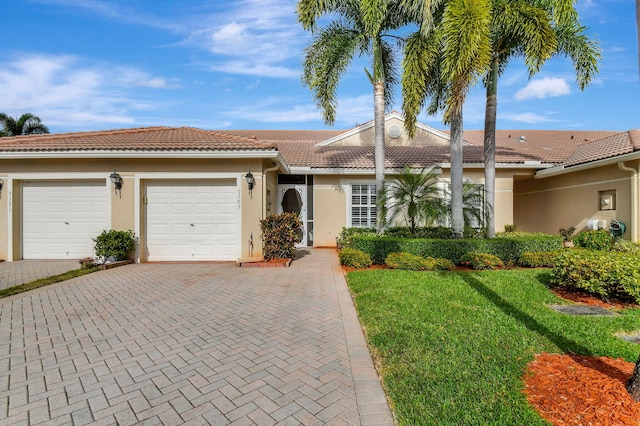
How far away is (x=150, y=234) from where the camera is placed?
10250 millimetres

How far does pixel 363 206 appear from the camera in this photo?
13.4 meters

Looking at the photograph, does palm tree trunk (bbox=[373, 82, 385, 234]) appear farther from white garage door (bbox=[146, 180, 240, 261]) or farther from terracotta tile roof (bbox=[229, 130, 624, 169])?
white garage door (bbox=[146, 180, 240, 261])

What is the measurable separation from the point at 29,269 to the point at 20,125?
24.4 m

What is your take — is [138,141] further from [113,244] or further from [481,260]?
[481,260]

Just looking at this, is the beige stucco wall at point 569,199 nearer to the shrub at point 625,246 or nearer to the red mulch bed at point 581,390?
the shrub at point 625,246

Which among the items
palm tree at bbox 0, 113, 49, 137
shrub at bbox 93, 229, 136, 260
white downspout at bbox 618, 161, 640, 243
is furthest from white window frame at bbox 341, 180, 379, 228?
palm tree at bbox 0, 113, 49, 137

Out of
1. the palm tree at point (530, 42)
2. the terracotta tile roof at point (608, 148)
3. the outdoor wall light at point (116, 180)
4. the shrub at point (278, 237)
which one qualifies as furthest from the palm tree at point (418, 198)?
the outdoor wall light at point (116, 180)

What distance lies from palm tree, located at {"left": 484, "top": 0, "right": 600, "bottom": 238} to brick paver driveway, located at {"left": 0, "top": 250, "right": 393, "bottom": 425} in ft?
25.8

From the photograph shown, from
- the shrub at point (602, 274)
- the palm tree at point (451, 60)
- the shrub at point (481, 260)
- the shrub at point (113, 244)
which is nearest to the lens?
the shrub at point (602, 274)

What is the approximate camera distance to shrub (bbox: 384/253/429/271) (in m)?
8.55

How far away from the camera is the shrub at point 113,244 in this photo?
926 cm

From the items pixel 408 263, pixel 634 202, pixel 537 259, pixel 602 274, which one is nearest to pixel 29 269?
pixel 408 263

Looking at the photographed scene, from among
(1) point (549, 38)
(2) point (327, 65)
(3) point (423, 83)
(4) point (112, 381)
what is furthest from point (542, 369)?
(2) point (327, 65)

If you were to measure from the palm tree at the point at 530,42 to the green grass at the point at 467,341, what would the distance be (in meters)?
5.04
